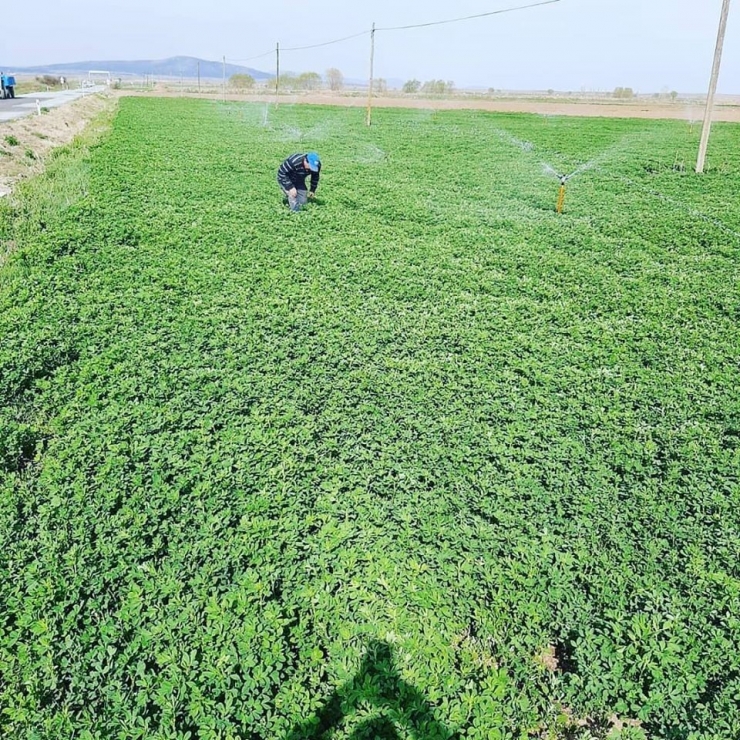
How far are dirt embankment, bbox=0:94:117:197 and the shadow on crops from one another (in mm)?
14908

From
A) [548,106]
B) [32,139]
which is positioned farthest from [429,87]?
[32,139]

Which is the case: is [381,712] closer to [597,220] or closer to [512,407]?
[512,407]

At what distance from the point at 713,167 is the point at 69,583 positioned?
2099 centimetres

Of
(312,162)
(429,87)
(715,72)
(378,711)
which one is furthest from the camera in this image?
(429,87)

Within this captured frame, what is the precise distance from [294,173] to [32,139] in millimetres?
15449

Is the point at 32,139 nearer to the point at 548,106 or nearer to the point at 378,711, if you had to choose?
the point at 378,711

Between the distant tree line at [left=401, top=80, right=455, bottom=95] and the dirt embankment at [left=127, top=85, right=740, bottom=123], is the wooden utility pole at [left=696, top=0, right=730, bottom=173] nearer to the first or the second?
the dirt embankment at [left=127, top=85, right=740, bottom=123]

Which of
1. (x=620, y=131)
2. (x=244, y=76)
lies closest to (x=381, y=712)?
(x=620, y=131)

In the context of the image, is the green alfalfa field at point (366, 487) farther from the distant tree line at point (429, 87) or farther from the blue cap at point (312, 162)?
the distant tree line at point (429, 87)

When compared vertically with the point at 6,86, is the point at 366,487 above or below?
below

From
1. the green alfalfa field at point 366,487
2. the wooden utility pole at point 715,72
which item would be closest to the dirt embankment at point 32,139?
the green alfalfa field at point 366,487

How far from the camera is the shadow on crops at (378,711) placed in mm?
3319

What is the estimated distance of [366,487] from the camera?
5125 millimetres

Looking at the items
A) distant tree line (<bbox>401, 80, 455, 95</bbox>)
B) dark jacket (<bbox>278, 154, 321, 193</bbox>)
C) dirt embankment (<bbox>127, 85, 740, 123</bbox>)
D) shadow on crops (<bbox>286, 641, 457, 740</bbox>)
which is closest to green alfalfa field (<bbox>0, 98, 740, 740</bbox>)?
shadow on crops (<bbox>286, 641, 457, 740</bbox>)
